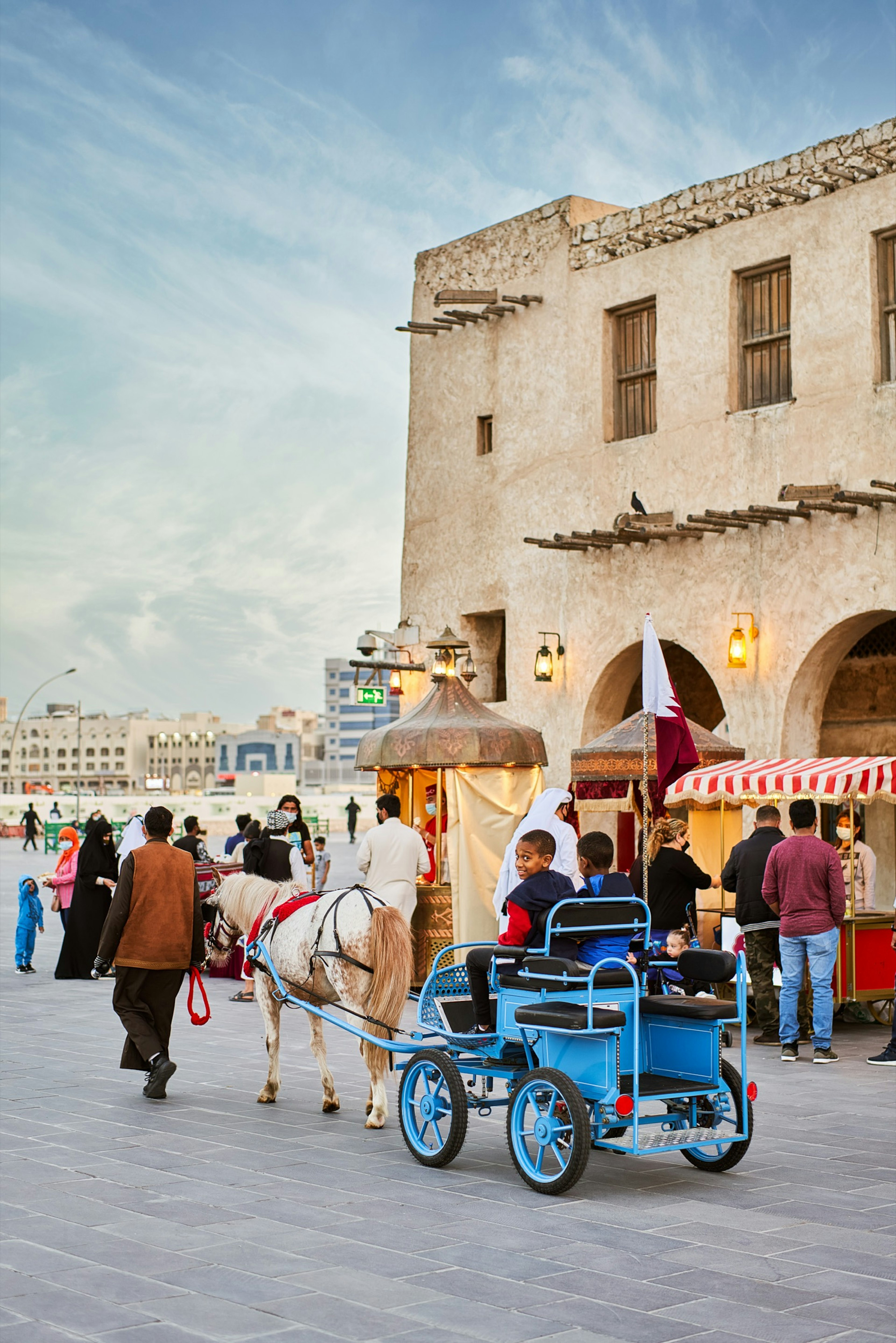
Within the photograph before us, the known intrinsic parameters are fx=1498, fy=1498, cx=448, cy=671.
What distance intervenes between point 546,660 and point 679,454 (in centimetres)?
334

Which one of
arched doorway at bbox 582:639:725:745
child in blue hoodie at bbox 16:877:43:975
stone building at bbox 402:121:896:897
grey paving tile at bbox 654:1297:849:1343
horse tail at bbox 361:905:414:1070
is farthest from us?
arched doorway at bbox 582:639:725:745

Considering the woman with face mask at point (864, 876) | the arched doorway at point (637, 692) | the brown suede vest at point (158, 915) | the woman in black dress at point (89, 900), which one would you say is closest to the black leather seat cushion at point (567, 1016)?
the brown suede vest at point (158, 915)

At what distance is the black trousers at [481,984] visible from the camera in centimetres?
805

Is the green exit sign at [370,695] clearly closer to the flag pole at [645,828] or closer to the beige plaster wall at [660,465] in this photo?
the beige plaster wall at [660,465]

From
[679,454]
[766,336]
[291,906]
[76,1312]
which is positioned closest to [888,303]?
[766,336]

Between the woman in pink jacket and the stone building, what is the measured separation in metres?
6.48

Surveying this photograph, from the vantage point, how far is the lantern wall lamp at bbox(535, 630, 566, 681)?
20.4 meters

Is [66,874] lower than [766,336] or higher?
lower

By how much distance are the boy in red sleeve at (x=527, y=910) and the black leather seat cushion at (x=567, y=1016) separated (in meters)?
0.29

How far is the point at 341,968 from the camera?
9141 mm

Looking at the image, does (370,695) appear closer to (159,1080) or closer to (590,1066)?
(159,1080)

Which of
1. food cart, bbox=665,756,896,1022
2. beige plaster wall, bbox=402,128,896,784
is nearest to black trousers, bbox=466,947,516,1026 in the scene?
food cart, bbox=665,756,896,1022

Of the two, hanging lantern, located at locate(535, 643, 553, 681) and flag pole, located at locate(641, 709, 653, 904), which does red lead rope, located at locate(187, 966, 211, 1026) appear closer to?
flag pole, located at locate(641, 709, 653, 904)

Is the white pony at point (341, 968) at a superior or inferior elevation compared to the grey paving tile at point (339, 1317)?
superior
